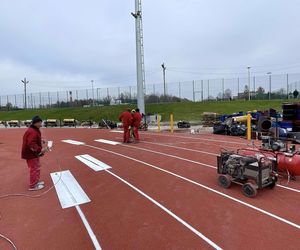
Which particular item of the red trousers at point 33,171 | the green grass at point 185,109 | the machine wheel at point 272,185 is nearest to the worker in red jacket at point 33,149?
the red trousers at point 33,171

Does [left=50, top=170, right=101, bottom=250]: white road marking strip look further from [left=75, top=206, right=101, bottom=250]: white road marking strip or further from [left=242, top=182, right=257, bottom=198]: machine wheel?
[left=242, top=182, right=257, bottom=198]: machine wheel

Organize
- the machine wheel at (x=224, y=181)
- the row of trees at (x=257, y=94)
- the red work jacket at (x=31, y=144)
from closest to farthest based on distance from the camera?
the machine wheel at (x=224, y=181) < the red work jacket at (x=31, y=144) < the row of trees at (x=257, y=94)

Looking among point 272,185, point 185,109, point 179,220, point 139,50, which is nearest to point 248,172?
point 272,185

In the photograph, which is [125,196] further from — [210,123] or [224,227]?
[210,123]

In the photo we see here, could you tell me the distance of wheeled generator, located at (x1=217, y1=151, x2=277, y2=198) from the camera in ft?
20.8

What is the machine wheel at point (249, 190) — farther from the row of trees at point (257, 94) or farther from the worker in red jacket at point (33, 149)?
the row of trees at point (257, 94)

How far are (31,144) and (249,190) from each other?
567cm

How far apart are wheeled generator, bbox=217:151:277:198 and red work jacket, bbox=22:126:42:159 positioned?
502 centimetres

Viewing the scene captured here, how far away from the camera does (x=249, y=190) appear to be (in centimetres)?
635

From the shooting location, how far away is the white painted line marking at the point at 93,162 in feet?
31.5

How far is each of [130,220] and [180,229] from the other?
3.37 ft

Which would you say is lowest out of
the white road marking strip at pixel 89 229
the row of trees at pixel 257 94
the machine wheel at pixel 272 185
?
the white road marking strip at pixel 89 229

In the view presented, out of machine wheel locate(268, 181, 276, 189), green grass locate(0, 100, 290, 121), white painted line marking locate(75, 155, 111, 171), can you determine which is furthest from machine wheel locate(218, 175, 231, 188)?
green grass locate(0, 100, 290, 121)

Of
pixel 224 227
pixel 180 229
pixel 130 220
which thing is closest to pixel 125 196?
pixel 130 220
